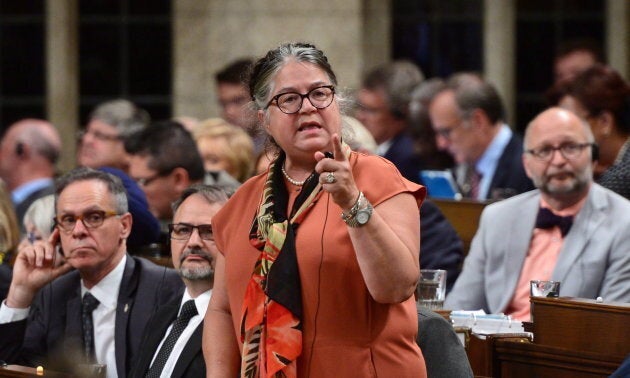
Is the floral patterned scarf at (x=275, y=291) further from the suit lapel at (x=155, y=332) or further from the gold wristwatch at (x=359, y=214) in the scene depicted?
the suit lapel at (x=155, y=332)

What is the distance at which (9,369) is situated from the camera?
4.73 m

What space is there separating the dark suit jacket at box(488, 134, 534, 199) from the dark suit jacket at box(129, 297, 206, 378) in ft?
10.7

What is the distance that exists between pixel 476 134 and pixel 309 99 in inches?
193

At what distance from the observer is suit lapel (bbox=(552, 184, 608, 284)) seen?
20.0 ft

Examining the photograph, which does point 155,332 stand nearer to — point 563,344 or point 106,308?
point 106,308

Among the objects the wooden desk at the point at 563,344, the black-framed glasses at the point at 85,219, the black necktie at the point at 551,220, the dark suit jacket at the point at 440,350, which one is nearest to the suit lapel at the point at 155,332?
the black-framed glasses at the point at 85,219

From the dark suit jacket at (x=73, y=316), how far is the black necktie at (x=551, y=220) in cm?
172

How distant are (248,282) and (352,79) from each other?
6.65 meters

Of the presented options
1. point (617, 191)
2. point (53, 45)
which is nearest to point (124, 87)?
point (53, 45)

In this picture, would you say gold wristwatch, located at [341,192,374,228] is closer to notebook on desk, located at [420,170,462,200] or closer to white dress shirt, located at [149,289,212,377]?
white dress shirt, located at [149,289,212,377]

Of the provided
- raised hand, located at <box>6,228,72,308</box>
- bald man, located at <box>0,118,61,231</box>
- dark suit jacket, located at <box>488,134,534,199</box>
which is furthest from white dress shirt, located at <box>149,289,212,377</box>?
bald man, located at <box>0,118,61,231</box>

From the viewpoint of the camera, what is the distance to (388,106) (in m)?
9.48

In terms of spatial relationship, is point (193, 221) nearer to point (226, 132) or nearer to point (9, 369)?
point (9, 369)

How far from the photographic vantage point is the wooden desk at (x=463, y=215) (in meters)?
7.40
